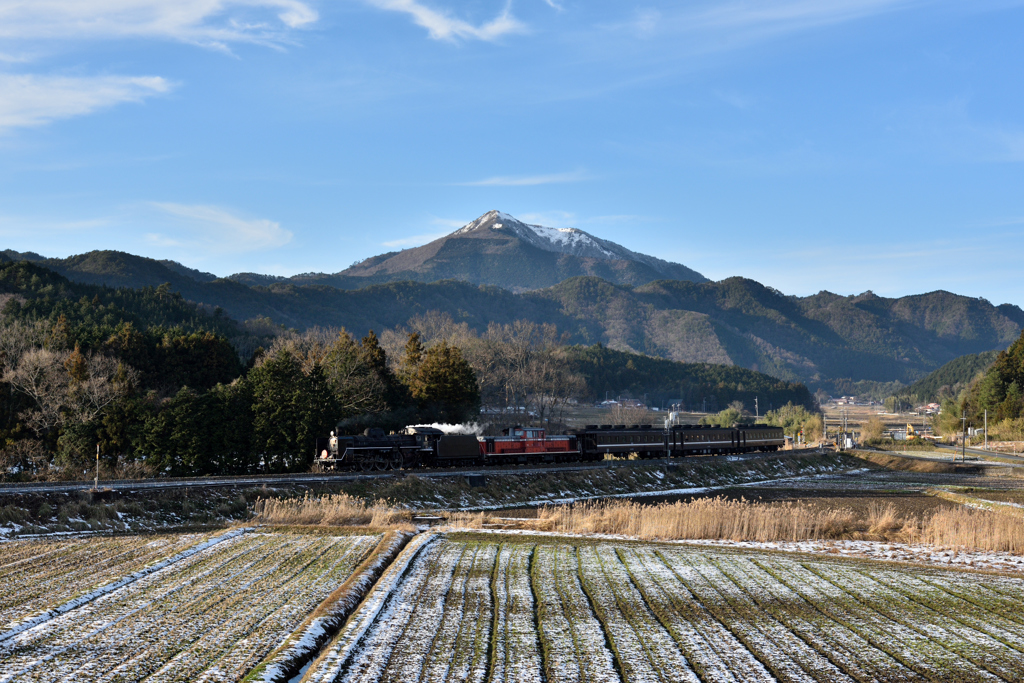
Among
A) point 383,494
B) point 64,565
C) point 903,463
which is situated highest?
point 64,565

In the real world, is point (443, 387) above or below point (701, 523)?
above

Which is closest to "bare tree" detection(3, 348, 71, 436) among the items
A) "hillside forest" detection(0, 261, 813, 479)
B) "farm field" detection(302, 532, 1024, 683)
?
"hillside forest" detection(0, 261, 813, 479)

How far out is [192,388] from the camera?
85.6 m

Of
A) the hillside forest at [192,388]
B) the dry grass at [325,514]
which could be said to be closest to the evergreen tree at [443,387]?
the hillside forest at [192,388]

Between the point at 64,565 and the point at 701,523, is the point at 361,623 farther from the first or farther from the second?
the point at 701,523

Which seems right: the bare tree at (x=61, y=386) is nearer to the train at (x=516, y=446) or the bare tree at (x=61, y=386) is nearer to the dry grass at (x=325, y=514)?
the train at (x=516, y=446)

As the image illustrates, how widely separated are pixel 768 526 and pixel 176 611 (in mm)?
26582

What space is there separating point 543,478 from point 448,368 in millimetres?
37141

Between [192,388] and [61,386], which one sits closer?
[61,386]


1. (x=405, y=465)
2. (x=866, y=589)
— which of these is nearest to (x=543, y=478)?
(x=405, y=465)

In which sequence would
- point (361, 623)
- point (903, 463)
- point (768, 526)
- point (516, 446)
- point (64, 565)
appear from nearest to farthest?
point (361, 623)
point (64, 565)
point (768, 526)
point (516, 446)
point (903, 463)

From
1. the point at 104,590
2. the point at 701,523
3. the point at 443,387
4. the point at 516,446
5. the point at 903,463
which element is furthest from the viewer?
the point at 903,463

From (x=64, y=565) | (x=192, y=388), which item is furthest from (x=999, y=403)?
(x=64, y=565)

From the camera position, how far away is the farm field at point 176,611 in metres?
14.2
